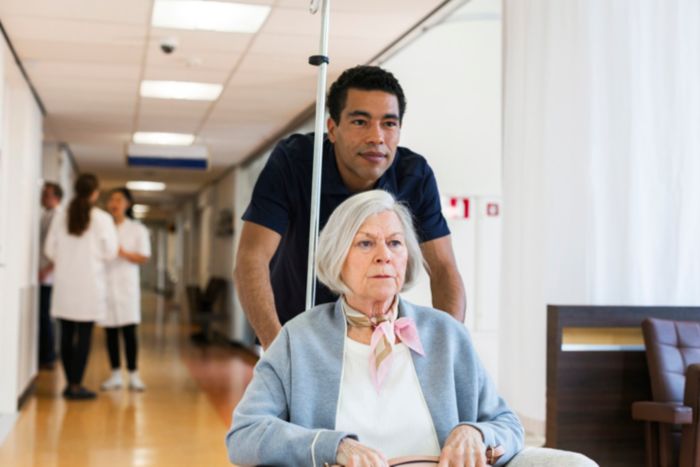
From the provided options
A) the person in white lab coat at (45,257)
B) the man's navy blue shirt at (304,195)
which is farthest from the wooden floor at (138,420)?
the man's navy blue shirt at (304,195)

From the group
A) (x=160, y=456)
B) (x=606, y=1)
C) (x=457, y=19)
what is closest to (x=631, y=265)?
(x=606, y=1)

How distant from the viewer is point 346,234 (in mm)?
1983

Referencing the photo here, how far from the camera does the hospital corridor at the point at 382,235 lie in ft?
6.40

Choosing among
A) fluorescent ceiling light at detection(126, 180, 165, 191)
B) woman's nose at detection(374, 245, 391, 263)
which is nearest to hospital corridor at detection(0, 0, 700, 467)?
woman's nose at detection(374, 245, 391, 263)

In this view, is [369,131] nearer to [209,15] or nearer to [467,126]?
[209,15]

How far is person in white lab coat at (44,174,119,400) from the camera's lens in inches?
299

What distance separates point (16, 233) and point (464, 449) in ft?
19.8

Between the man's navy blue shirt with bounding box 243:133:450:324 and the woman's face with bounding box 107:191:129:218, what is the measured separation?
581 cm

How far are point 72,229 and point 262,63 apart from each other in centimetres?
207

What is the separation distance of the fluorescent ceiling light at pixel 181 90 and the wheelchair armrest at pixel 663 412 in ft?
16.5

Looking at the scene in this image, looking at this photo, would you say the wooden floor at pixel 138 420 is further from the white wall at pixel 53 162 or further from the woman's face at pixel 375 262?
the woman's face at pixel 375 262

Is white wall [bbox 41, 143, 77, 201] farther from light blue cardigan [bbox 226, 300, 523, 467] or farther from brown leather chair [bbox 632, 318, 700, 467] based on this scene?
light blue cardigan [bbox 226, 300, 523, 467]

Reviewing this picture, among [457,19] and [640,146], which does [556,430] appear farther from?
→ [457,19]

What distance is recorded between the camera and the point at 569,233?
4.50m
